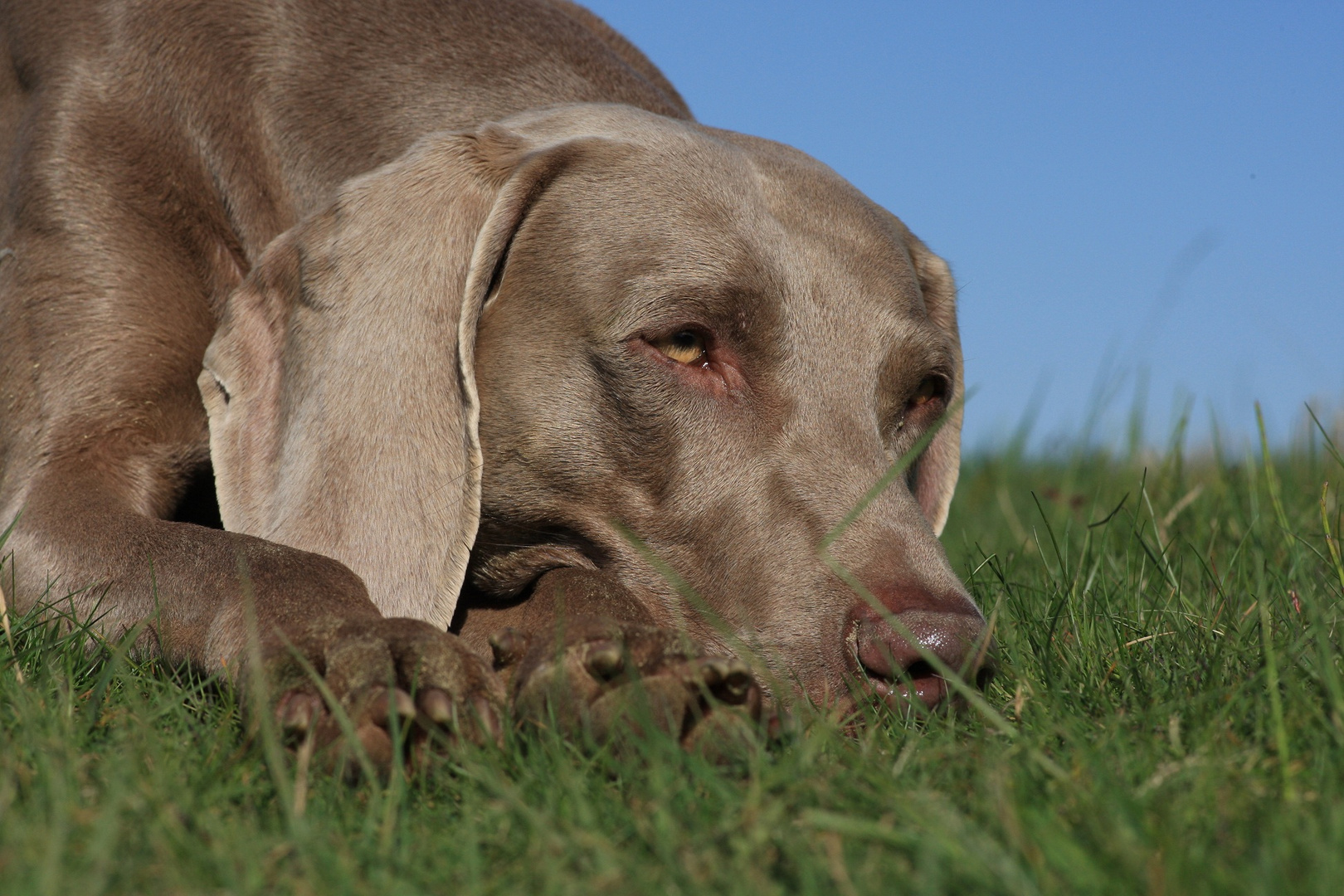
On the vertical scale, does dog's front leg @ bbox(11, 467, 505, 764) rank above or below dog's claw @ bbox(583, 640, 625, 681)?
below

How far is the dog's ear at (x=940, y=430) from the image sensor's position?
329 cm

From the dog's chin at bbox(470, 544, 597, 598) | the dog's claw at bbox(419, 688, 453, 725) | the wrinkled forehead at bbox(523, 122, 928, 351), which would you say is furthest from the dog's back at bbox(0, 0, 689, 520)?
the dog's claw at bbox(419, 688, 453, 725)

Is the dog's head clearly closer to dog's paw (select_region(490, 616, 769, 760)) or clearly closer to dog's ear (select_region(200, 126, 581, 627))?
dog's ear (select_region(200, 126, 581, 627))

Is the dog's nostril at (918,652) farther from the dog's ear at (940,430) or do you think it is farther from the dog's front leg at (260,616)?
the dog's ear at (940,430)

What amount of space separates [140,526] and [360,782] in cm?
120

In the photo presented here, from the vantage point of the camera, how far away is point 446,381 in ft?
8.15

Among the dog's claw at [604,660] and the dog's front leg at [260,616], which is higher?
the dog's claw at [604,660]

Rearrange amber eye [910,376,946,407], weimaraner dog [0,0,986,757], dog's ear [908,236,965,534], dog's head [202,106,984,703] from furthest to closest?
1. dog's ear [908,236,965,534]
2. amber eye [910,376,946,407]
3. dog's head [202,106,984,703]
4. weimaraner dog [0,0,986,757]

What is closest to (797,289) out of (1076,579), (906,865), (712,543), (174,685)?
(712,543)

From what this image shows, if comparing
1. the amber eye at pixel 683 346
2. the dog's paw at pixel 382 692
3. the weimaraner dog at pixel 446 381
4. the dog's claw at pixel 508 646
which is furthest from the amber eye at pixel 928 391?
the dog's paw at pixel 382 692

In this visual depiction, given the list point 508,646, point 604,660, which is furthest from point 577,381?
point 604,660

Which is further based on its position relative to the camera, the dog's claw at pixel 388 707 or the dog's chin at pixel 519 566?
the dog's chin at pixel 519 566

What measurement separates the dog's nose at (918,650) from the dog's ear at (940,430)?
4.23 feet

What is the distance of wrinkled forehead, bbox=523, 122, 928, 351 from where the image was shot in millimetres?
2496
